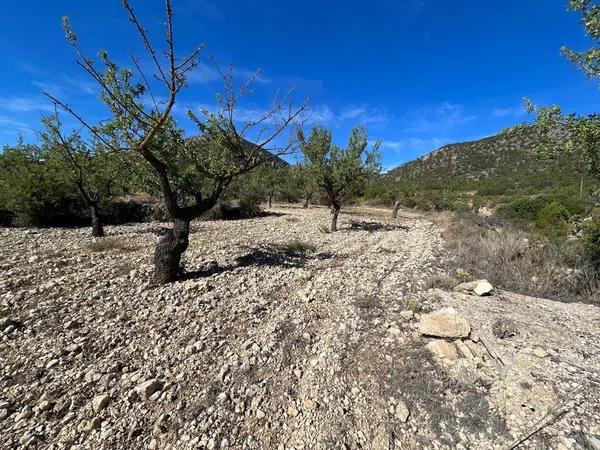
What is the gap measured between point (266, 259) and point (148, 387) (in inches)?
261

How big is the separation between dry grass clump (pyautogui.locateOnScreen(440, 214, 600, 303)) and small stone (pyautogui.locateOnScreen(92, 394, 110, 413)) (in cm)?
928

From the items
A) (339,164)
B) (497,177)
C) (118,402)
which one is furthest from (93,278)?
(497,177)

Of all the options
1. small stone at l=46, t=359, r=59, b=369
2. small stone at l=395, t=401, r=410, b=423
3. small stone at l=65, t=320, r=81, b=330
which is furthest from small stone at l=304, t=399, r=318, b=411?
small stone at l=65, t=320, r=81, b=330

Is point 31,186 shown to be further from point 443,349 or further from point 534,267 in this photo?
point 534,267

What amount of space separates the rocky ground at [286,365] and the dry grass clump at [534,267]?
0.88 meters

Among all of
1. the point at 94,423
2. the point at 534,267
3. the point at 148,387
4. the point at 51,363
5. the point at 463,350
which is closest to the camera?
the point at 94,423

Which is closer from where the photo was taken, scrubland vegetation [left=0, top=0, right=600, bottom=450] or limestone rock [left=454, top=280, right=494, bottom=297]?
scrubland vegetation [left=0, top=0, right=600, bottom=450]

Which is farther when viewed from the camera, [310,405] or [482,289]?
[482,289]

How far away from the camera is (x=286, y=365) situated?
450 centimetres

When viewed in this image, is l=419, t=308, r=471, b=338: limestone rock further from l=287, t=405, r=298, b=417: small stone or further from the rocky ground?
l=287, t=405, r=298, b=417: small stone

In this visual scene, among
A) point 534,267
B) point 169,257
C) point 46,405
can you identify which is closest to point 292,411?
point 46,405

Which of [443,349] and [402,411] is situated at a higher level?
[443,349]

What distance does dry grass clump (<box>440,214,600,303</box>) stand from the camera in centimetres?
747

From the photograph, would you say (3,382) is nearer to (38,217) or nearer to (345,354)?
(345,354)
